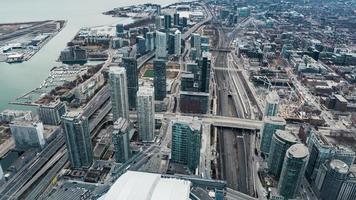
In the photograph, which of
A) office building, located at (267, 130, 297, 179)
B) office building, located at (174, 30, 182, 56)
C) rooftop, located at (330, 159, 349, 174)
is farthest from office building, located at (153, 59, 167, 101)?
rooftop, located at (330, 159, 349, 174)

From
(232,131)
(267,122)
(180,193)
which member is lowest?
(232,131)

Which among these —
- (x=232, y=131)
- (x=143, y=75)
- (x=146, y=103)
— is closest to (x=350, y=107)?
Answer: (x=232, y=131)

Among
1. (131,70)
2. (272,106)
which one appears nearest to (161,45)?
Result: (131,70)

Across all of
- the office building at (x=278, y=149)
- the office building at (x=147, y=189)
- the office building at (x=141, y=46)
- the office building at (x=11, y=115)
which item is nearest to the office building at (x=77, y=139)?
the office building at (x=147, y=189)

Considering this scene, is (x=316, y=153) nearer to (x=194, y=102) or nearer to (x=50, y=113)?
(x=194, y=102)

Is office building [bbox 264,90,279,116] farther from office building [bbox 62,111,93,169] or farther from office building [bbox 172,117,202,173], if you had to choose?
office building [bbox 62,111,93,169]

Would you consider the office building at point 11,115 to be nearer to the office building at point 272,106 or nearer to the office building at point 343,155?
the office building at point 272,106

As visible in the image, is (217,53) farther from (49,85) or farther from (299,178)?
(299,178)
